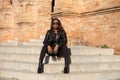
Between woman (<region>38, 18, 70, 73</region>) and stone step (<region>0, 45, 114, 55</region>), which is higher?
woman (<region>38, 18, 70, 73</region>)

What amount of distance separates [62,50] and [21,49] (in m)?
2.34

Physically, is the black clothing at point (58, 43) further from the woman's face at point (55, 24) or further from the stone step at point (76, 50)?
the stone step at point (76, 50)

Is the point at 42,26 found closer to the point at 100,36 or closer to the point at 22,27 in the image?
the point at 22,27

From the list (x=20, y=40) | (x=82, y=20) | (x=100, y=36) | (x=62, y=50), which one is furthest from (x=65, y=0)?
(x=62, y=50)

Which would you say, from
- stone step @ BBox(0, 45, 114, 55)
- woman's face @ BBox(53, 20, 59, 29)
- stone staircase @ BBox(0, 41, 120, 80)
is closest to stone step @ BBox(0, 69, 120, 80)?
stone staircase @ BBox(0, 41, 120, 80)

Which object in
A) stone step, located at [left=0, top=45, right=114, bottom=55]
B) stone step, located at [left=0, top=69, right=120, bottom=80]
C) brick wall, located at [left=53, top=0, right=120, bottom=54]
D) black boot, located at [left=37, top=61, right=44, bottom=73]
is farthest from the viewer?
brick wall, located at [left=53, top=0, right=120, bottom=54]

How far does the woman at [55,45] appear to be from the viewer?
916cm

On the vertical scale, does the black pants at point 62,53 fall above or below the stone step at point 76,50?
above

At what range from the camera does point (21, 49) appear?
11.1 m

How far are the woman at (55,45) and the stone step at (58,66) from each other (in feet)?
0.77

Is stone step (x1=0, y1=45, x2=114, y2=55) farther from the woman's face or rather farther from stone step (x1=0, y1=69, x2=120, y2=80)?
the woman's face

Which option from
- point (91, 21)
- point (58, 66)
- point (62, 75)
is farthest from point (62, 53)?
point (91, 21)

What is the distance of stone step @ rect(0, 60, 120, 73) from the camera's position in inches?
362

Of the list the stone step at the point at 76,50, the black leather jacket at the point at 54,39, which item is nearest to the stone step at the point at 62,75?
the black leather jacket at the point at 54,39
